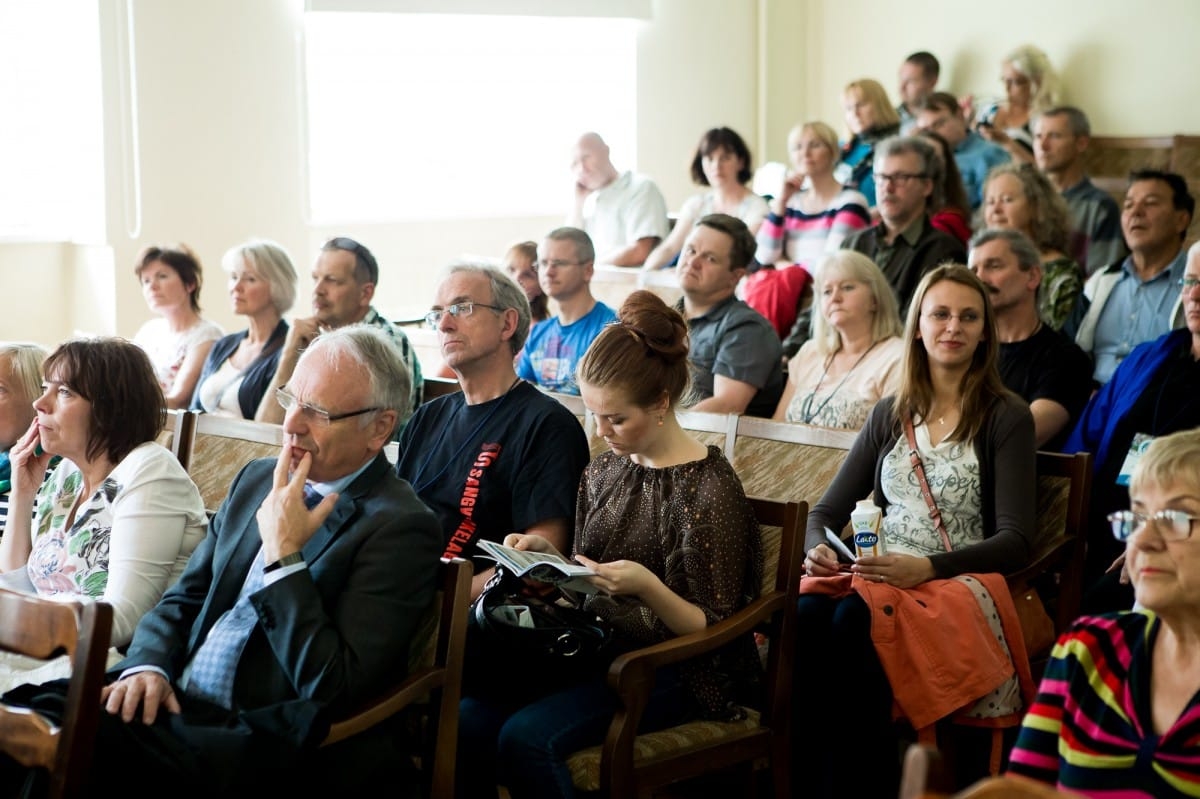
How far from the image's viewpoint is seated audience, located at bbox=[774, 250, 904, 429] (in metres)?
3.99

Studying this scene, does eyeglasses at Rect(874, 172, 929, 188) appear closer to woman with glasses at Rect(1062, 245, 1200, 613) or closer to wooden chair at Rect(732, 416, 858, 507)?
woman with glasses at Rect(1062, 245, 1200, 613)

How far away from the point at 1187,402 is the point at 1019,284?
641 mm

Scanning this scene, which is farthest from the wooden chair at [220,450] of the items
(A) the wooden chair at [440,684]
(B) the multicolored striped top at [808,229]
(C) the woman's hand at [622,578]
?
(B) the multicolored striped top at [808,229]

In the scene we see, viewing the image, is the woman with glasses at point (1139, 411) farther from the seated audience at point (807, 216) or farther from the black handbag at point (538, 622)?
the seated audience at point (807, 216)

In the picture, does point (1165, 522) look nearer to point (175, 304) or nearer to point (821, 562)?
point (821, 562)

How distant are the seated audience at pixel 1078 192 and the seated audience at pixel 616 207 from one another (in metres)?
1.81

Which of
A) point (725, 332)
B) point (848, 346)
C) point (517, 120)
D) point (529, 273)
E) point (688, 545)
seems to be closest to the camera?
point (688, 545)

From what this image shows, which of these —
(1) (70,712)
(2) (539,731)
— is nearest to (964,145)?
(2) (539,731)

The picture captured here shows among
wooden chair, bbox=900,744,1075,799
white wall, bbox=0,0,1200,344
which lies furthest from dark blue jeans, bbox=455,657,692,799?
white wall, bbox=0,0,1200,344

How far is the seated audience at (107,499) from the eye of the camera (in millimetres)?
2648

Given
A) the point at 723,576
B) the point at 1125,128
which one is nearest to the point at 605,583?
the point at 723,576

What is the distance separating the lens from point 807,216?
6188mm

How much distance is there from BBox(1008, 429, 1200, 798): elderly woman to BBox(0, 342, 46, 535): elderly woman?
2.32 meters

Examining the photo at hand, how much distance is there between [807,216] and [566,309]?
5.92ft
